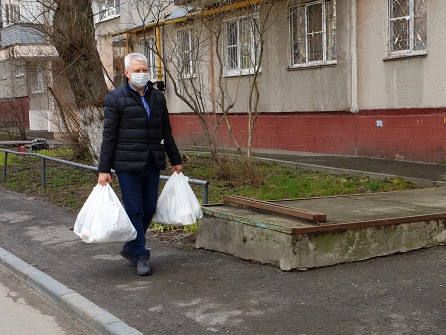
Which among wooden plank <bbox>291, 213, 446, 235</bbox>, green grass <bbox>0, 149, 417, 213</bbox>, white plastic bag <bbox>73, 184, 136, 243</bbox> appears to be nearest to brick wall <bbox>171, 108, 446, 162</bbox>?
green grass <bbox>0, 149, 417, 213</bbox>

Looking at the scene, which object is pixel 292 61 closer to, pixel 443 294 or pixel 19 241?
pixel 19 241

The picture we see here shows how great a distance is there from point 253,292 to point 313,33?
38.2ft

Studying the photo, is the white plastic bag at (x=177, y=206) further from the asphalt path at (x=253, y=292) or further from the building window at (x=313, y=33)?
the building window at (x=313, y=33)

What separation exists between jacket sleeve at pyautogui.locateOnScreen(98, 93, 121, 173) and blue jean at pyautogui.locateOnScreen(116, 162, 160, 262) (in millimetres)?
152

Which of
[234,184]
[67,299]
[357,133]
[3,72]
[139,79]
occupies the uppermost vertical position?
[3,72]

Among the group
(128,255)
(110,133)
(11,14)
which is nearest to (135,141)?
(110,133)

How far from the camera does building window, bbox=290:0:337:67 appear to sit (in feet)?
50.6

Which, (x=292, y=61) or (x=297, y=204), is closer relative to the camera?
(x=297, y=204)

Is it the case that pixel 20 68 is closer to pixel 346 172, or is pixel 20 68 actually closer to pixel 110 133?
pixel 346 172

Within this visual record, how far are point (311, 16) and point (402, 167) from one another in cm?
506

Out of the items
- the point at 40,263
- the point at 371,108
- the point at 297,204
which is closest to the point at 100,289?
the point at 40,263

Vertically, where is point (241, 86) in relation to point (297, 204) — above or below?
above

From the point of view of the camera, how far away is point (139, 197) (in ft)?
19.3

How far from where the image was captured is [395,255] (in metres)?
6.11
